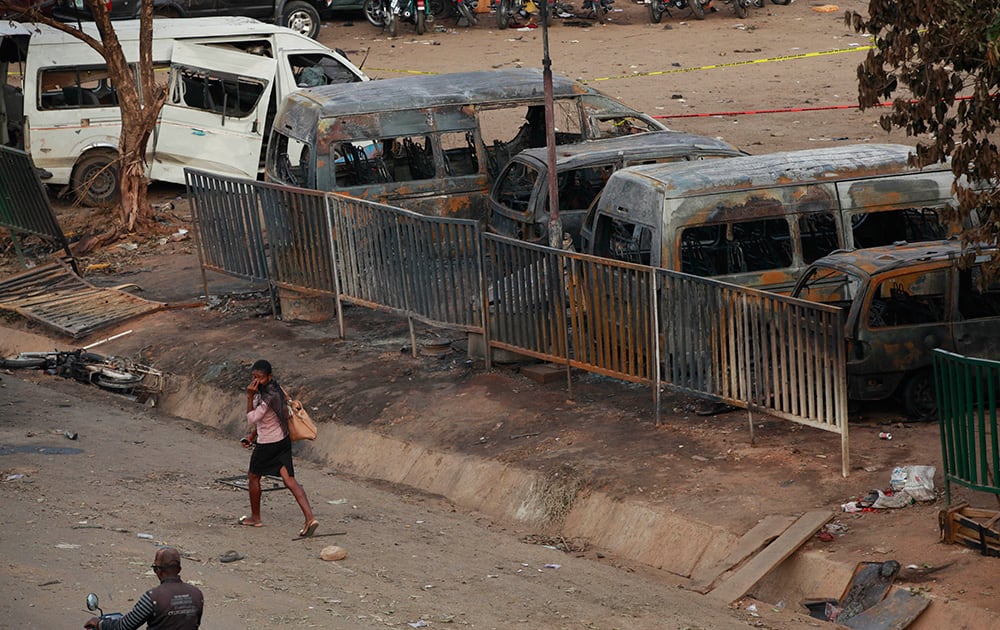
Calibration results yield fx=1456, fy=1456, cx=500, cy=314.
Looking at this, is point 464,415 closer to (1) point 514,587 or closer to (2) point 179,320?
(1) point 514,587

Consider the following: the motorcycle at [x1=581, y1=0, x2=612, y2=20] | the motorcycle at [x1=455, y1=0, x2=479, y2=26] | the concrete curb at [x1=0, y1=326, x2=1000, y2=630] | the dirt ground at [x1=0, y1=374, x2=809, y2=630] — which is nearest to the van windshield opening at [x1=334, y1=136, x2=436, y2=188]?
the concrete curb at [x1=0, y1=326, x2=1000, y2=630]

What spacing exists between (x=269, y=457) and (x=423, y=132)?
5.99 m

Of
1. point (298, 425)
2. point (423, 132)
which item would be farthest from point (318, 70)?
point (298, 425)

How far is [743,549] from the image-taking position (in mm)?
8547

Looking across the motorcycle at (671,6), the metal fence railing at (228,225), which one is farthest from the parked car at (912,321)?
the motorcycle at (671,6)

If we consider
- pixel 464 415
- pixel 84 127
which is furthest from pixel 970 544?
pixel 84 127

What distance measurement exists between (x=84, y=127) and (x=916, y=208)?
1126 cm

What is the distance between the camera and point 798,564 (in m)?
8.41

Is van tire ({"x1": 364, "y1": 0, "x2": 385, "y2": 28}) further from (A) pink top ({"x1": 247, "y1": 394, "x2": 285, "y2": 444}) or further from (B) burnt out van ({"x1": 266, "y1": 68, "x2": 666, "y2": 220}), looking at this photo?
(A) pink top ({"x1": 247, "y1": 394, "x2": 285, "y2": 444})

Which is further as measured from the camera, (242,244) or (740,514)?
(242,244)

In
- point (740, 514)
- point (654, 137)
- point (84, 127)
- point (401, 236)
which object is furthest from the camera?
point (84, 127)

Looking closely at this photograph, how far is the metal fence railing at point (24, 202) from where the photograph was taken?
632 inches

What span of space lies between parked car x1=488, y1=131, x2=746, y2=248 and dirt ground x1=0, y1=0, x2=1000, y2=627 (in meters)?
1.25

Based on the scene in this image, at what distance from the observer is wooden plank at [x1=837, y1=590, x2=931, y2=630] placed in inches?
302
